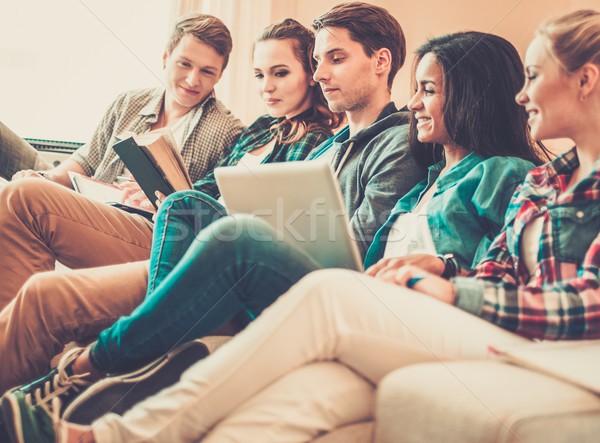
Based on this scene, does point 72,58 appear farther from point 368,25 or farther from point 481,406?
point 481,406

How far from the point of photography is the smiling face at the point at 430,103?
1380 mm

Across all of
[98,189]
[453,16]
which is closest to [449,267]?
[98,189]

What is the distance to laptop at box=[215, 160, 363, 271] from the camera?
106 cm

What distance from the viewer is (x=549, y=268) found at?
0.99 metres

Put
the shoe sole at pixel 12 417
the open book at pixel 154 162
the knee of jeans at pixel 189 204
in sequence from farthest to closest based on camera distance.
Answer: the open book at pixel 154 162 → the knee of jeans at pixel 189 204 → the shoe sole at pixel 12 417

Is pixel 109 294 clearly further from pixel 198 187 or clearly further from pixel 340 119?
pixel 340 119

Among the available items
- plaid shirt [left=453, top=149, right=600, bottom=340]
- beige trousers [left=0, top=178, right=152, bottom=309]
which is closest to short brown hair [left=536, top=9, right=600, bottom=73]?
plaid shirt [left=453, top=149, right=600, bottom=340]

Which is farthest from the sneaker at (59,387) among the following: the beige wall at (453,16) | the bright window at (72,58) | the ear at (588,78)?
the beige wall at (453,16)

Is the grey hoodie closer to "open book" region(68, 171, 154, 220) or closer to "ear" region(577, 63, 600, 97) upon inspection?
"ear" region(577, 63, 600, 97)

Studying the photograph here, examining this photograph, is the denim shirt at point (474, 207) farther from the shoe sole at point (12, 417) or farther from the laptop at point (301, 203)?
the shoe sole at point (12, 417)

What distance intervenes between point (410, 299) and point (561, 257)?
0.25 metres

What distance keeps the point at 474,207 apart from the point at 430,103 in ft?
0.87

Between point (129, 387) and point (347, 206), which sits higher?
point (347, 206)

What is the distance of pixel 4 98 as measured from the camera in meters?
2.68
